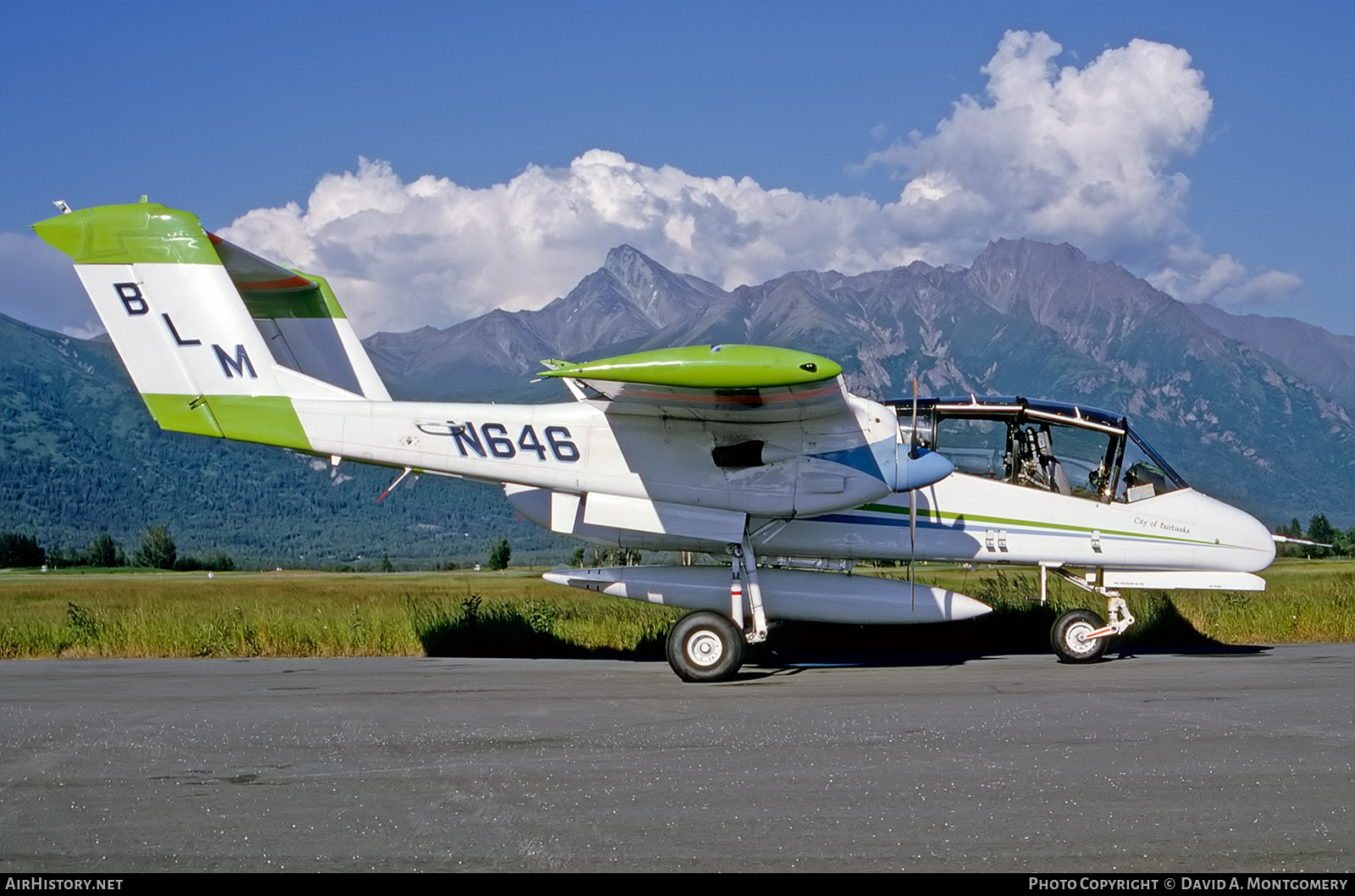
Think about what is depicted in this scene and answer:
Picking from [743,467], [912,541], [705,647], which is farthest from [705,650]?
[912,541]

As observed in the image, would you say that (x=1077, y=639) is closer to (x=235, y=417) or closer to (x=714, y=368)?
(x=714, y=368)

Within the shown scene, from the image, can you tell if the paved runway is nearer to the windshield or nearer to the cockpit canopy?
the windshield

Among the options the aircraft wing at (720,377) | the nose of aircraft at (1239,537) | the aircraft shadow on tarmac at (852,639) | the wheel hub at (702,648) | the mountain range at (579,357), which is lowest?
the aircraft shadow on tarmac at (852,639)

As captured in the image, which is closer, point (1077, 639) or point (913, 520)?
point (913, 520)

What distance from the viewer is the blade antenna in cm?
1184

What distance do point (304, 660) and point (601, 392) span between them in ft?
17.2

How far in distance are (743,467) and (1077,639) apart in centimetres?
401

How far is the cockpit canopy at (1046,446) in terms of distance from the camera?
12.8 meters

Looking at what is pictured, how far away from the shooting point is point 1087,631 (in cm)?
1246

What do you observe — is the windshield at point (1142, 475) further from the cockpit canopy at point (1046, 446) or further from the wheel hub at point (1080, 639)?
the wheel hub at point (1080, 639)

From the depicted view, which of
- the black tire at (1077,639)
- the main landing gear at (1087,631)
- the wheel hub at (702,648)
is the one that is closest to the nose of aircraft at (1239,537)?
the main landing gear at (1087,631)

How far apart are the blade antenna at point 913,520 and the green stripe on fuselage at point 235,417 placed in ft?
20.6

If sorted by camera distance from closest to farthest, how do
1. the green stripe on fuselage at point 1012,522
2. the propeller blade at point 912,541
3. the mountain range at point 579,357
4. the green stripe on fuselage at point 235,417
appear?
the propeller blade at point 912,541 < the green stripe on fuselage at point 235,417 < the green stripe on fuselage at point 1012,522 < the mountain range at point 579,357

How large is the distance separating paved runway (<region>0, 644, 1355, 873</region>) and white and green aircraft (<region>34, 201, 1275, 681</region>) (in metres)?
1.93
